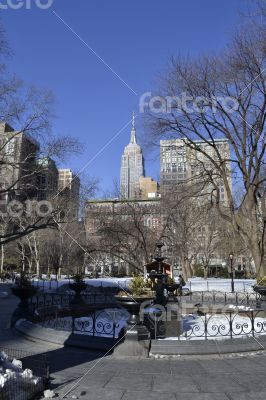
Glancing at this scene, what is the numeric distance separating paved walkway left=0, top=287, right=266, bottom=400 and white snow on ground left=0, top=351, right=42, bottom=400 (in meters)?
0.65

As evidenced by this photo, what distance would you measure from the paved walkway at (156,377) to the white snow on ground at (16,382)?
25.6 inches

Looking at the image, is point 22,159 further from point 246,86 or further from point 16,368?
point 16,368

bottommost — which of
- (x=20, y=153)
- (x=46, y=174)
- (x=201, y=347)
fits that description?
(x=201, y=347)

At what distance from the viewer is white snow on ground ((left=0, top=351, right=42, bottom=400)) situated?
609 centimetres

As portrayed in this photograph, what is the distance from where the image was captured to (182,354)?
10391 mm

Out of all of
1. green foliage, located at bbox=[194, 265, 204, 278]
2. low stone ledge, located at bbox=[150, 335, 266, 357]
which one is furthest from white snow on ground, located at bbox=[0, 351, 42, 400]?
green foliage, located at bbox=[194, 265, 204, 278]

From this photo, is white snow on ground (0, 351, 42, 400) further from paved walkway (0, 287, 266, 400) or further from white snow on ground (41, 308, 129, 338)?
white snow on ground (41, 308, 129, 338)

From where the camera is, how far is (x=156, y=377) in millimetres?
8367

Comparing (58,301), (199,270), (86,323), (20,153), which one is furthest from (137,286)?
(199,270)

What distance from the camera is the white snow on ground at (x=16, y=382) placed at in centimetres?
609

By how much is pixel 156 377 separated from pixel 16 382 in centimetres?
322

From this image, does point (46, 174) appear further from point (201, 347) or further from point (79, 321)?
point (201, 347)

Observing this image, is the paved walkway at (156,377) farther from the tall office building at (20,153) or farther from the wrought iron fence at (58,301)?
the tall office building at (20,153)

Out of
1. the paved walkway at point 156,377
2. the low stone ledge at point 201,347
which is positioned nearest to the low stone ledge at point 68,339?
the paved walkway at point 156,377
